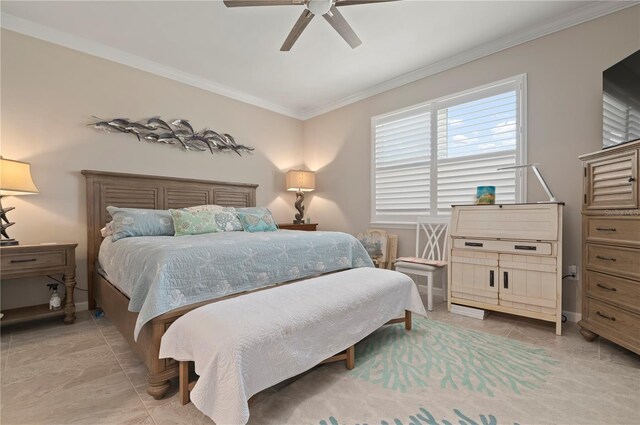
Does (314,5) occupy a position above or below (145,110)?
above

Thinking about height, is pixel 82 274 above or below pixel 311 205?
below

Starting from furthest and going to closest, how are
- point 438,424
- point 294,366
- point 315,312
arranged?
1. point 315,312
2. point 294,366
3. point 438,424

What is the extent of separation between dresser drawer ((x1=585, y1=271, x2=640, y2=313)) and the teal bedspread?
188 cm

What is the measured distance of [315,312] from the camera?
5.29 ft

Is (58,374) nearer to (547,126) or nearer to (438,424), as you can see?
(438,424)

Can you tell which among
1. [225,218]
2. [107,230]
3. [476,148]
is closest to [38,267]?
[107,230]

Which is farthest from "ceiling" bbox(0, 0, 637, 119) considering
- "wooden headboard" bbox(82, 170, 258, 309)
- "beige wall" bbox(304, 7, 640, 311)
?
"wooden headboard" bbox(82, 170, 258, 309)

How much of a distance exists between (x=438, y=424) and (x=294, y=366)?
0.73 meters

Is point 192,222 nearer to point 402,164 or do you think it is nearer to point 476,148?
point 402,164

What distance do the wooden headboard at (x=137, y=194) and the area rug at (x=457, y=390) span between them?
2.65 m

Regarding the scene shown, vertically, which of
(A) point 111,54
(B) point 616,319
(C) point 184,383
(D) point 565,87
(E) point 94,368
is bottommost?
(E) point 94,368

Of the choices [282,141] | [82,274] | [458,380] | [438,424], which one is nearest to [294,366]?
[438,424]

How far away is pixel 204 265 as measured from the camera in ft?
5.90

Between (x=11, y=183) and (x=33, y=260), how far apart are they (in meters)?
0.66
